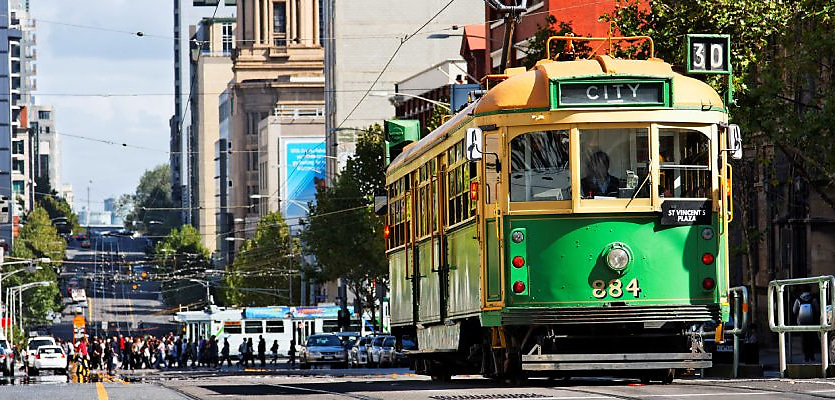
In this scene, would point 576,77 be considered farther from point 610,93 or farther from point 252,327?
point 252,327

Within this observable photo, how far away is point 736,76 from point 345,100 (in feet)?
290

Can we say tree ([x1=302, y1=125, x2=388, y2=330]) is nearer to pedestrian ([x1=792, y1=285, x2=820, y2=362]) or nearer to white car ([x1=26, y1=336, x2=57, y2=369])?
white car ([x1=26, y1=336, x2=57, y2=369])

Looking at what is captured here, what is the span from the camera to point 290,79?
167250 mm

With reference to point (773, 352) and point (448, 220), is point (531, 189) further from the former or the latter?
point (773, 352)

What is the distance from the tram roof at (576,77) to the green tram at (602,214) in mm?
20

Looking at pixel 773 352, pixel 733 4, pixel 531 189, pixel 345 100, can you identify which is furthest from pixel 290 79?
pixel 531 189

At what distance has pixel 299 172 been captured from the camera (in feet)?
484

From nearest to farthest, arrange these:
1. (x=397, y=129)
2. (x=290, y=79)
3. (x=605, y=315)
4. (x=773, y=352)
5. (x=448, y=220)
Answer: (x=605, y=315) < (x=448, y=220) < (x=397, y=129) < (x=773, y=352) < (x=290, y=79)

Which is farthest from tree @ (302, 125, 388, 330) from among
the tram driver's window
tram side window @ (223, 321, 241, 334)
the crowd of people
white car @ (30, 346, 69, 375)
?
the tram driver's window

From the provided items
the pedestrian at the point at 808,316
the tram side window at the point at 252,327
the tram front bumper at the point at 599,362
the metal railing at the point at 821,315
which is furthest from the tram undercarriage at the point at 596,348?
the tram side window at the point at 252,327

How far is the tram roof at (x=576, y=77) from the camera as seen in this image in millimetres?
20281

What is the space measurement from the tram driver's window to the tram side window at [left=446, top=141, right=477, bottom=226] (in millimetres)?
1494

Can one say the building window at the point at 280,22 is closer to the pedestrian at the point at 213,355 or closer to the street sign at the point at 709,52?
the pedestrian at the point at 213,355

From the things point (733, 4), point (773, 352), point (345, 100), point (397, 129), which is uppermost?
point (345, 100)
